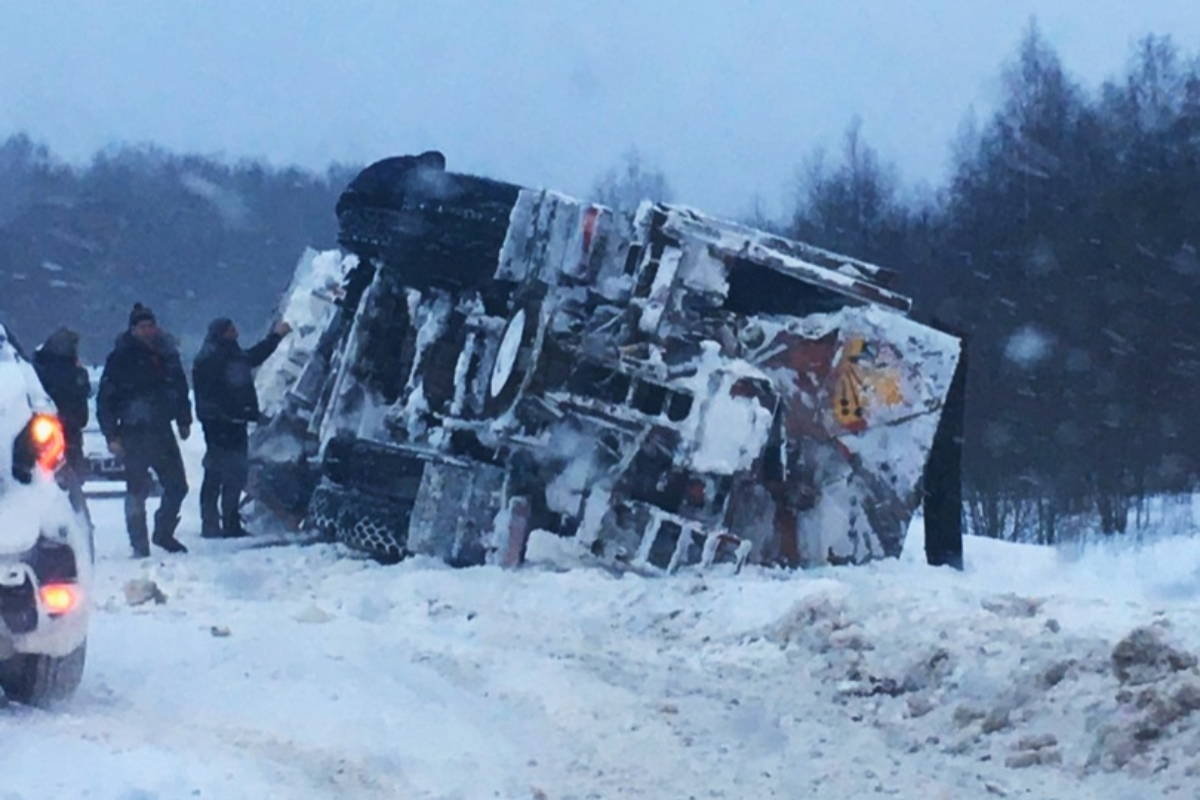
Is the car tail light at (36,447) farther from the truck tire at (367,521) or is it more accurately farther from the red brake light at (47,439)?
the truck tire at (367,521)

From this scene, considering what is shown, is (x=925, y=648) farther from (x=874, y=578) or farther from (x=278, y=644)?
(x=278, y=644)

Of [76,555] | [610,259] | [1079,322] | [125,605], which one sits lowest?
[125,605]

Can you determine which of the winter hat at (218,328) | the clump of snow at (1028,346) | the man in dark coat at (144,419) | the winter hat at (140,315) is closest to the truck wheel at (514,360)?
the man in dark coat at (144,419)

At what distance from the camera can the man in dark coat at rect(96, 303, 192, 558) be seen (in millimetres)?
11734

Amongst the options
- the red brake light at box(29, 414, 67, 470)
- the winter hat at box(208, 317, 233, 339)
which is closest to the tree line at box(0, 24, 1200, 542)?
the winter hat at box(208, 317, 233, 339)

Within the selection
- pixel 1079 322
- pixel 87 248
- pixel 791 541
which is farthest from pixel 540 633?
pixel 87 248

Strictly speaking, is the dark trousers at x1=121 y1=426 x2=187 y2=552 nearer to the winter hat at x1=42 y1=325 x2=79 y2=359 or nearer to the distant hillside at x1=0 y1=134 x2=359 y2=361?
the winter hat at x1=42 y1=325 x2=79 y2=359

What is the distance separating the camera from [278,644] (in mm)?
7160

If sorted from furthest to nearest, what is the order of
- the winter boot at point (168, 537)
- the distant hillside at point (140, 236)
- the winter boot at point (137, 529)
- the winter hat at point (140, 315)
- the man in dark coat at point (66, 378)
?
the distant hillside at point (140, 236) → the winter hat at point (140, 315) → the winter boot at point (168, 537) → the winter boot at point (137, 529) → the man in dark coat at point (66, 378)

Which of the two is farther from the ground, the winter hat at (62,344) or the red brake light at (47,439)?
the winter hat at (62,344)

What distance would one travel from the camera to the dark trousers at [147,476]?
11689 mm

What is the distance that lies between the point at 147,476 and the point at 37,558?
6674 mm

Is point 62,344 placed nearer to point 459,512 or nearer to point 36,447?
point 459,512

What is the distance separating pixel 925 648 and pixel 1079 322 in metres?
25.9
